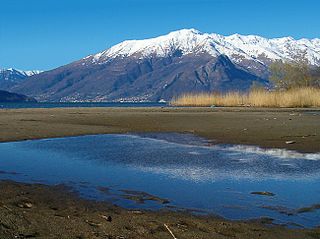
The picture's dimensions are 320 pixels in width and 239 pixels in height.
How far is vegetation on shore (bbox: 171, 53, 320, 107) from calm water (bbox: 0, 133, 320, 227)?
4090 cm

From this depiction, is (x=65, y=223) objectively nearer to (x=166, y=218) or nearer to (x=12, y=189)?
(x=166, y=218)

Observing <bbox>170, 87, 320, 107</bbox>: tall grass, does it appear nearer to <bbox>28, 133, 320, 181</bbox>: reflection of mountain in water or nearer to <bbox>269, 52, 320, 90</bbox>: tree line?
<bbox>269, 52, 320, 90</bbox>: tree line

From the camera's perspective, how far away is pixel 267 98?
5681 centimetres

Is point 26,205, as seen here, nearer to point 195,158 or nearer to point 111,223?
point 111,223

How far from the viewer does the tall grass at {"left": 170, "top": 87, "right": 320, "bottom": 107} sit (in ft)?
178

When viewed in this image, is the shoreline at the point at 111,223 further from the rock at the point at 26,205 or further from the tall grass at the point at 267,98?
the tall grass at the point at 267,98

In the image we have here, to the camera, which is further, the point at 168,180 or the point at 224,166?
the point at 224,166

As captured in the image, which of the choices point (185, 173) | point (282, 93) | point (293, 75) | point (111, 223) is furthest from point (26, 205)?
point (293, 75)

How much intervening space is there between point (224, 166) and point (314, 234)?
5.63 metres

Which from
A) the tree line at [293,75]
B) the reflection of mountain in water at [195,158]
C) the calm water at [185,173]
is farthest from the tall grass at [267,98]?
the calm water at [185,173]

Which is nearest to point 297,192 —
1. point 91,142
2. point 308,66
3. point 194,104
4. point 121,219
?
point 121,219

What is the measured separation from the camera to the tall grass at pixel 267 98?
5431 centimetres

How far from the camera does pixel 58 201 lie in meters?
7.84

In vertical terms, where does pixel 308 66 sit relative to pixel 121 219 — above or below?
above
